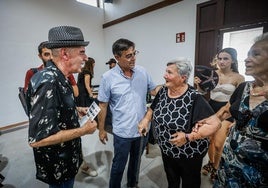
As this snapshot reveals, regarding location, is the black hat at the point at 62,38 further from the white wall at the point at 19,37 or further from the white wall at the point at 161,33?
the white wall at the point at 19,37

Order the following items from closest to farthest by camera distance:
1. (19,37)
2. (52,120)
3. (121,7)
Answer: (52,120) < (19,37) < (121,7)

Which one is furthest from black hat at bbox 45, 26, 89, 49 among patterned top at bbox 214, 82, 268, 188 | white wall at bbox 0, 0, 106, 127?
white wall at bbox 0, 0, 106, 127

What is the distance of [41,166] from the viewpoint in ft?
3.10

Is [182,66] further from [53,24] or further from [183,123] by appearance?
[53,24]

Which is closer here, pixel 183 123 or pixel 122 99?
pixel 183 123

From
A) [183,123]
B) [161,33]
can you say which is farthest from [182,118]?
[161,33]

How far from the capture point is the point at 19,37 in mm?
3682

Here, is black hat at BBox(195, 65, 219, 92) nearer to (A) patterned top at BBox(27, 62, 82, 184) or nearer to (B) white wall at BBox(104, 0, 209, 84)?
(A) patterned top at BBox(27, 62, 82, 184)

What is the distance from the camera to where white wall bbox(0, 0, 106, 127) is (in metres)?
3.52

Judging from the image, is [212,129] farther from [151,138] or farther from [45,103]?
[151,138]

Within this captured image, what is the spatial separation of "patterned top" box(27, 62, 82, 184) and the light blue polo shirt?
0.49 meters

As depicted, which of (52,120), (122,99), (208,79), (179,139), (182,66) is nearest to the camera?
(52,120)

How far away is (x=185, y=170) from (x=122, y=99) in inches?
30.6

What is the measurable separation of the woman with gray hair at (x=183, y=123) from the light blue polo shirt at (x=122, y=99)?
25cm
